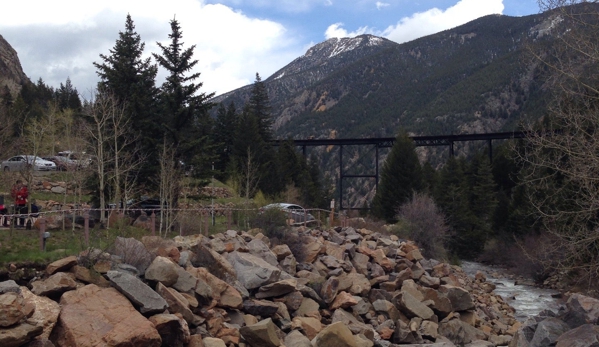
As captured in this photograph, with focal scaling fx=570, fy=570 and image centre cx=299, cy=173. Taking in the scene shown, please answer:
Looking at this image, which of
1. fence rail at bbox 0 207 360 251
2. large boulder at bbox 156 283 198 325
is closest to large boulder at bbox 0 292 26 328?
large boulder at bbox 156 283 198 325

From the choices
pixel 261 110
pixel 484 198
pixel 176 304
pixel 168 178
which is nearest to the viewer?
pixel 176 304

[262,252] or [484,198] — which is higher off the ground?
[484,198]

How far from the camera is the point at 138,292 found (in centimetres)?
1288

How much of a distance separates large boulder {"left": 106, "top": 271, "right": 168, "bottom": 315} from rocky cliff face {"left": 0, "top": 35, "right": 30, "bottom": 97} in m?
80.1

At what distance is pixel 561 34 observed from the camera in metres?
14.5

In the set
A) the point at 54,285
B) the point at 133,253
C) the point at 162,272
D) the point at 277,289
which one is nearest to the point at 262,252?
the point at 277,289

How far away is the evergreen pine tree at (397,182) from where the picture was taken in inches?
2186

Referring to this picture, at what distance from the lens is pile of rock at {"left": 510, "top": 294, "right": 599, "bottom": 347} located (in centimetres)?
1220

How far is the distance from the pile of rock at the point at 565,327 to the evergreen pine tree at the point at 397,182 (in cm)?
4051

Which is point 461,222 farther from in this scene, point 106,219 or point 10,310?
point 10,310

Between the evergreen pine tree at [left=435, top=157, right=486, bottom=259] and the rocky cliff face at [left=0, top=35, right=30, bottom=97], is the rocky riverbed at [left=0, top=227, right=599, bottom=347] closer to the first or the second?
the evergreen pine tree at [left=435, top=157, right=486, bottom=259]

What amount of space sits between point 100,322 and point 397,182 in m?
47.2

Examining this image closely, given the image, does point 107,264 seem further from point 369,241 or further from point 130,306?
point 369,241

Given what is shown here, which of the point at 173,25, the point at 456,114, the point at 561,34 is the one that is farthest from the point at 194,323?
the point at 456,114
